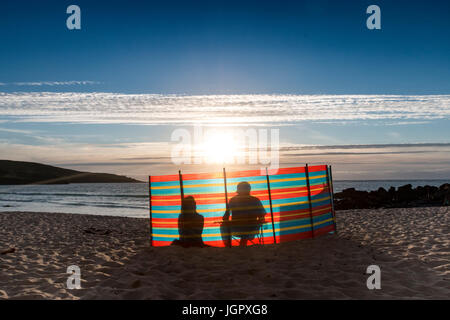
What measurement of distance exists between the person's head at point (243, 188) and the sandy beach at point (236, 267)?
1.42 meters

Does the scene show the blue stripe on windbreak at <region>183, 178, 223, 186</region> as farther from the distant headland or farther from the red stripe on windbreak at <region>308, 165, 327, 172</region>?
the distant headland

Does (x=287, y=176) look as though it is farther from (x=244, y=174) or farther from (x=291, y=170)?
(x=244, y=174)

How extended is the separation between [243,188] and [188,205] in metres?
1.53

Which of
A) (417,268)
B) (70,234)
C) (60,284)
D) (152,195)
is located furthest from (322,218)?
(70,234)

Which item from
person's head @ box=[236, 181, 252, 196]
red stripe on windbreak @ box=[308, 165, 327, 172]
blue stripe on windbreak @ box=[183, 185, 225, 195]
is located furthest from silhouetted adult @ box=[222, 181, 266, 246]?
red stripe on windbreak @ box=[308, 165, 327, 172]

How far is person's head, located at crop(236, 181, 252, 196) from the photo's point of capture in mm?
9555

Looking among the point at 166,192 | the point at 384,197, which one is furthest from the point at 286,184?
the point at 384,197

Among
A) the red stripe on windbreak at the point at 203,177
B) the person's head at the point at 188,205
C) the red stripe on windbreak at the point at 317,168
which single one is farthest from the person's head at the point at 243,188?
the red stripe on windbreak at the point at 317,168

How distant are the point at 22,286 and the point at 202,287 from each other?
3131 millimetres

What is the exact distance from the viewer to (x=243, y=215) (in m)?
9.53

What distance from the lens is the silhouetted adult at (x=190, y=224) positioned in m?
9.59

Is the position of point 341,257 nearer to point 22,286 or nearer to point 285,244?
point 285,244

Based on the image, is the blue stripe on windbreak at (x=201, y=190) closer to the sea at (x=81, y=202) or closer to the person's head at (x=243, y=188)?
the person's head at (x=243, y=188)

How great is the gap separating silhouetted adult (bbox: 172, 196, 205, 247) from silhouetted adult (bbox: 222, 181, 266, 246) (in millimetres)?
696
